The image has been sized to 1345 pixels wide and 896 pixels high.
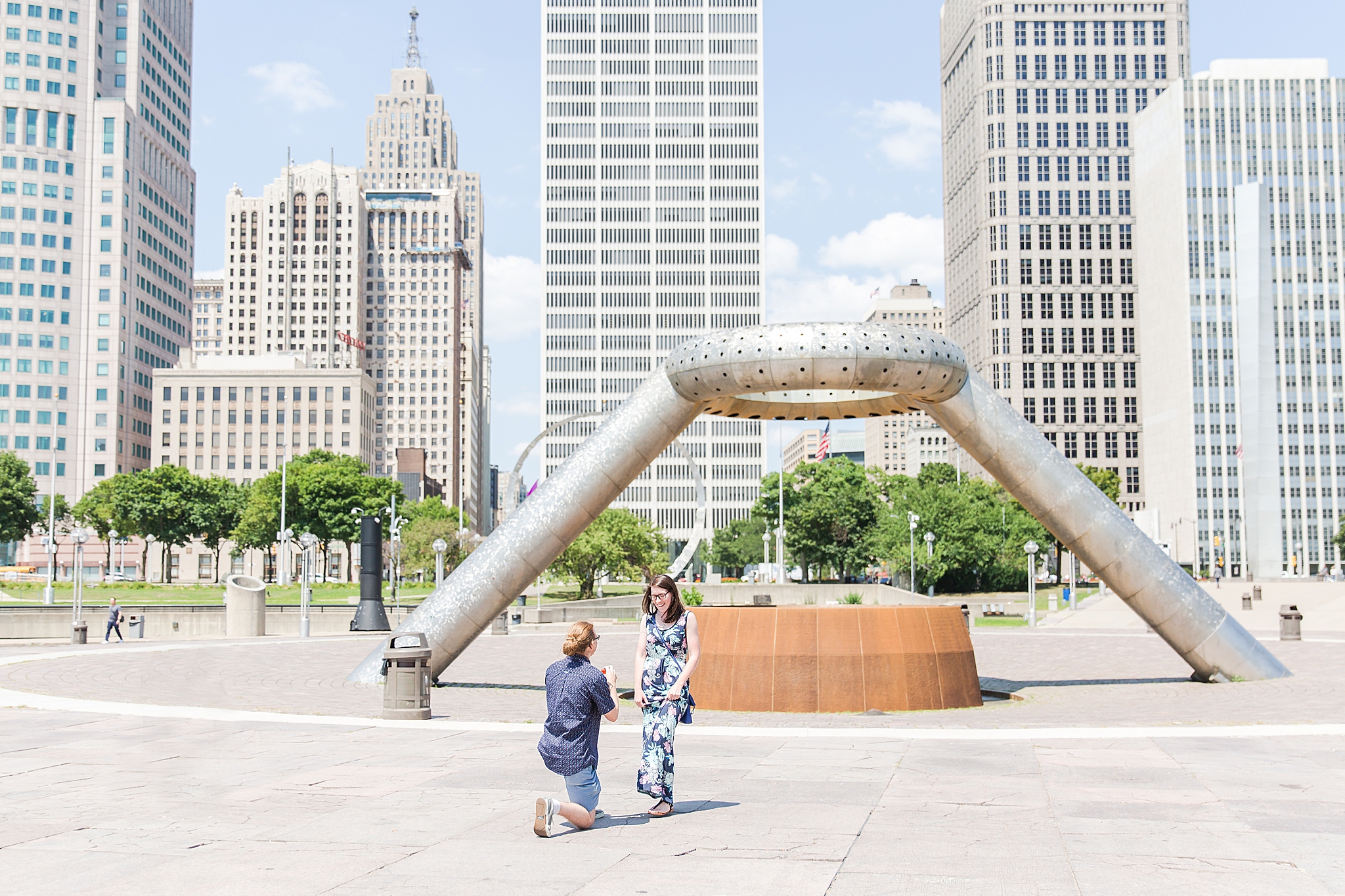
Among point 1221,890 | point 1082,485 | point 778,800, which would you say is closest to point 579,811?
point 778,800

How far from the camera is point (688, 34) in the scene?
144375 millimetres

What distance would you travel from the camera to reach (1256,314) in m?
116

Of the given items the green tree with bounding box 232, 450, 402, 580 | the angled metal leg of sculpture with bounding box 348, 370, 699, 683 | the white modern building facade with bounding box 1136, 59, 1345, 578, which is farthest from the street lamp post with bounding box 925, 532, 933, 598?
the white modern building facade with bounding box 1136, 59, 1345, 578

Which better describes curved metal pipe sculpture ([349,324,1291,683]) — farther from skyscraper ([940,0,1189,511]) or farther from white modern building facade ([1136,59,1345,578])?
skyscraper ([940,0,1189,511])

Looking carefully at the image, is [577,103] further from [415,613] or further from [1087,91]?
[415,613]

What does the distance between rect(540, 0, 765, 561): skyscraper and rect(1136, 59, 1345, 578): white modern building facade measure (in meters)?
50.0

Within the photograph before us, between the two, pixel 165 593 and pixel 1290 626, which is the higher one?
pixel 1290 626

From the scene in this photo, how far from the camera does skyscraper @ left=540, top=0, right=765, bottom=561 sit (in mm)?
142125

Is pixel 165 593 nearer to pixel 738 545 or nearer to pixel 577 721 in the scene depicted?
pixel 738 545

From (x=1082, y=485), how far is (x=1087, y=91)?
5275 inches

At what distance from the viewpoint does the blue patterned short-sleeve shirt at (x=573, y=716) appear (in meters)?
7.62

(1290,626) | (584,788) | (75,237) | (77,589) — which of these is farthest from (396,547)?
(584,788)

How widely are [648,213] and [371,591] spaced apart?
4322 inches

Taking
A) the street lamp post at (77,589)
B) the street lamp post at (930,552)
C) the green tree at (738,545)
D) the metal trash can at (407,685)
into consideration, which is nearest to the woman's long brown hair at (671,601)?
the metal trash can at (407,685)
